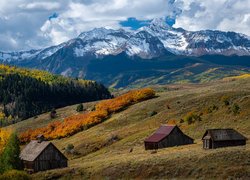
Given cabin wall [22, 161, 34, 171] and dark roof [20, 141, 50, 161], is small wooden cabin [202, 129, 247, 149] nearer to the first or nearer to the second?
dark roof [20, 141, 50, 161]

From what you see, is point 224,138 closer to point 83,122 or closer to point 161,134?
point 161,134

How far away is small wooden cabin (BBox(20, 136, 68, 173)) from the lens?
94.6m

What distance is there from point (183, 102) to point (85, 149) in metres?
40.3

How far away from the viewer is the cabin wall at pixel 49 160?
311 ft

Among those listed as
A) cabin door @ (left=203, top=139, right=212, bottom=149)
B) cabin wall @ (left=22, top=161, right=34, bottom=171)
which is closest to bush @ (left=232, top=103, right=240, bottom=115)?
cabin door @ (left=203, top=139, right=212, bottom=149)

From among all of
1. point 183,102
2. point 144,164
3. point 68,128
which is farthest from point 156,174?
point 68,128

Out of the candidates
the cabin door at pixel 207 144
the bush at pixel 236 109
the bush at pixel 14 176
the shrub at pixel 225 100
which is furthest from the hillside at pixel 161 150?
the bush at pixel 14 176

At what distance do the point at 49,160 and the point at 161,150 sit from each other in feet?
75.6

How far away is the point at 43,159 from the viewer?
9562cm

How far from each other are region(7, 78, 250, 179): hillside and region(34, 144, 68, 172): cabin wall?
133 inches

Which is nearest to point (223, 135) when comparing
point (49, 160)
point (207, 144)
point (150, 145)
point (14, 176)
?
point (207, 144)

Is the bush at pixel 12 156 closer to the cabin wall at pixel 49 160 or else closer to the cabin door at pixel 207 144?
the cabin wall at pixel 49 160

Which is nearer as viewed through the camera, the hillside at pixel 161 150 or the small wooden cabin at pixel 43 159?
the hillside at pixel 161 150

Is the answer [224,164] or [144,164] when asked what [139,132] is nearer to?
[144,164]
